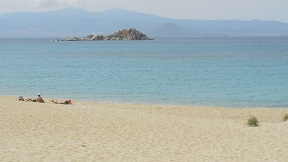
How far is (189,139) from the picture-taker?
51.6 ft

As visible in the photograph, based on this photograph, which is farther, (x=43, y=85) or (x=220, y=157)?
(x=43, y=85)

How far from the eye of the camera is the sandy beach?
42.4 feet

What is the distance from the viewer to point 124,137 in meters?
16.0

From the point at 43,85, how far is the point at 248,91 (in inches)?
697

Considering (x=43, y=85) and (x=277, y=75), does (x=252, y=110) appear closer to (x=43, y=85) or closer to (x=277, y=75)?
(x=43, y=85)

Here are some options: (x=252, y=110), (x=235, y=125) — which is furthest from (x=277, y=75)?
(x=235, y=125)

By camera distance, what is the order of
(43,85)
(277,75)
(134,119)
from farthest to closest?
(277,75) → (43,85) → (134,119)

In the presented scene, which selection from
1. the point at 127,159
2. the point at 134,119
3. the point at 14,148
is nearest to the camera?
the point at 127,159

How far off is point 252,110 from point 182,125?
8519 mm

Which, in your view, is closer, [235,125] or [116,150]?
[116,150]

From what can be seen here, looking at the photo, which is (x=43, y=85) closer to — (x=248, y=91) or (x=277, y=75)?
(x=248, y=91)

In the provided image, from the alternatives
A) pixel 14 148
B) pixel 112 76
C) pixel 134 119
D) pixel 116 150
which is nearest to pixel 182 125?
pixel 134 119

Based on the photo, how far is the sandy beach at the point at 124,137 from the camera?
12930 mm

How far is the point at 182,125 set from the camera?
18750mm
